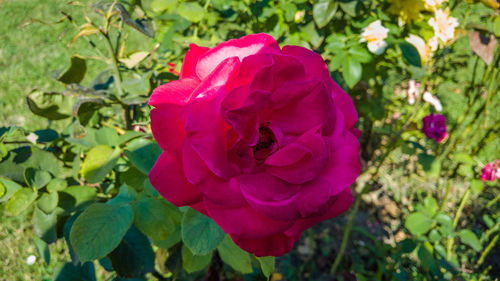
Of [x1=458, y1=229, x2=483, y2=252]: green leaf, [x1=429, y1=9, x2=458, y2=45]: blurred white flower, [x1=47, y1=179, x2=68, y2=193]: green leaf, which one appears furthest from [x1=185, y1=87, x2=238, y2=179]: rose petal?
[x1=458, y1=229, x2=483, y2=252]: green leaf

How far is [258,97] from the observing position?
52 cm

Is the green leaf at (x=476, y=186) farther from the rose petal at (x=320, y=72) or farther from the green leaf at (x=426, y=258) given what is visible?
the rose petal at (x=320, y=72)

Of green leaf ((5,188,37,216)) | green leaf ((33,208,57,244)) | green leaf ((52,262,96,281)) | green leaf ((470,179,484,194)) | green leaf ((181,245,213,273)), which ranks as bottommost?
green leaf ((470,179,484,194))

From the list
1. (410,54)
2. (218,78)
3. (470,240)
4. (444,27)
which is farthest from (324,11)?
(470,240)

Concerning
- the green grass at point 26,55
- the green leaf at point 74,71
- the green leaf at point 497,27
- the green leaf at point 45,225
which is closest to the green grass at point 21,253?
the green grass at point 26,55

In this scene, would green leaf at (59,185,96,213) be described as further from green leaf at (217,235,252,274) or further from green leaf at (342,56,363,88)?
green leaf at (342,56,363,88)

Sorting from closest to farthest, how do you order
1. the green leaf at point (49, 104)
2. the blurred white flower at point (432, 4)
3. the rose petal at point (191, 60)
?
the rose petal at point (191, 60), the green leaf at point (49, 104), the blurred white flower at point (432, 4)

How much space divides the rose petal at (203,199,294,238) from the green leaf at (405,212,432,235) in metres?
1.18

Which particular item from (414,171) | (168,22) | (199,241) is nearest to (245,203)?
(199,241)

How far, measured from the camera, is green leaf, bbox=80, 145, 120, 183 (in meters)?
0.88

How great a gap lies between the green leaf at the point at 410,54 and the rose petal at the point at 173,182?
3.40 ft

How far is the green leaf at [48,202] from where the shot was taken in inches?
33.9

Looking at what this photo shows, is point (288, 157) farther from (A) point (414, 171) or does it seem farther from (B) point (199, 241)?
(A) point (414, 171)

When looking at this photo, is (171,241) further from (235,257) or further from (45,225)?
(45,225)
